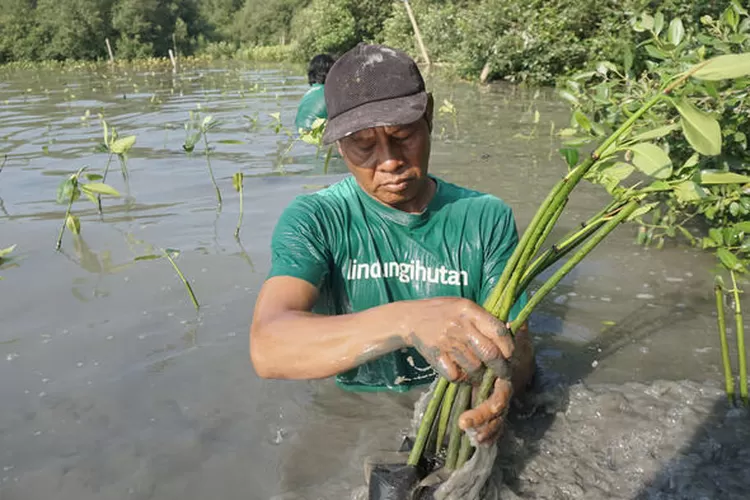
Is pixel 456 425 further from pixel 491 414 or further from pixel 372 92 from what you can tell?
pixel 372 92

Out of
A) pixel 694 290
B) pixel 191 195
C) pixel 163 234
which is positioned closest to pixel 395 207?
pixel 694 290

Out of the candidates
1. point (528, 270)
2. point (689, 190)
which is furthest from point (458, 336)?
point (689, 190)

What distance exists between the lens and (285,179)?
625 centimetres

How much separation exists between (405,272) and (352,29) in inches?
1199

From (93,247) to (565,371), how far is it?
3.49 meters

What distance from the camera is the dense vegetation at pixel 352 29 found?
11961mm

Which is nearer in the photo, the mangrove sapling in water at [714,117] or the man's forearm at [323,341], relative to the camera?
the man's forearm at [323,341]

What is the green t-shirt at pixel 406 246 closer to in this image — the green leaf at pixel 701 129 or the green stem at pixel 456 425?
the green stem at pixel 456 425

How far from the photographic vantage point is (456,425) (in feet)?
5.10

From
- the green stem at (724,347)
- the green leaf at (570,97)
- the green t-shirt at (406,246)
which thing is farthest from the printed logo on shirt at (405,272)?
the green leaf at (570,97)

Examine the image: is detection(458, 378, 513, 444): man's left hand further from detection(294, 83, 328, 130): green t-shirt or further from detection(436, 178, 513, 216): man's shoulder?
detection(294, 83, 328, 130): green t-shirt

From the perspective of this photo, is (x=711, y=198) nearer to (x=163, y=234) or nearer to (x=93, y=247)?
(x=163, y=234)

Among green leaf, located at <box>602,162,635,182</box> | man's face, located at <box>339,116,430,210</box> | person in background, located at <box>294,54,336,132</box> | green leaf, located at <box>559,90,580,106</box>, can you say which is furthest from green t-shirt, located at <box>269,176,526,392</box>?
person in background, located at <box>294,54,336,132</box>

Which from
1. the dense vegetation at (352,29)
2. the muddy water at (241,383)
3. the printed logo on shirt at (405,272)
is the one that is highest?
the dense vegetation at (352,29)
